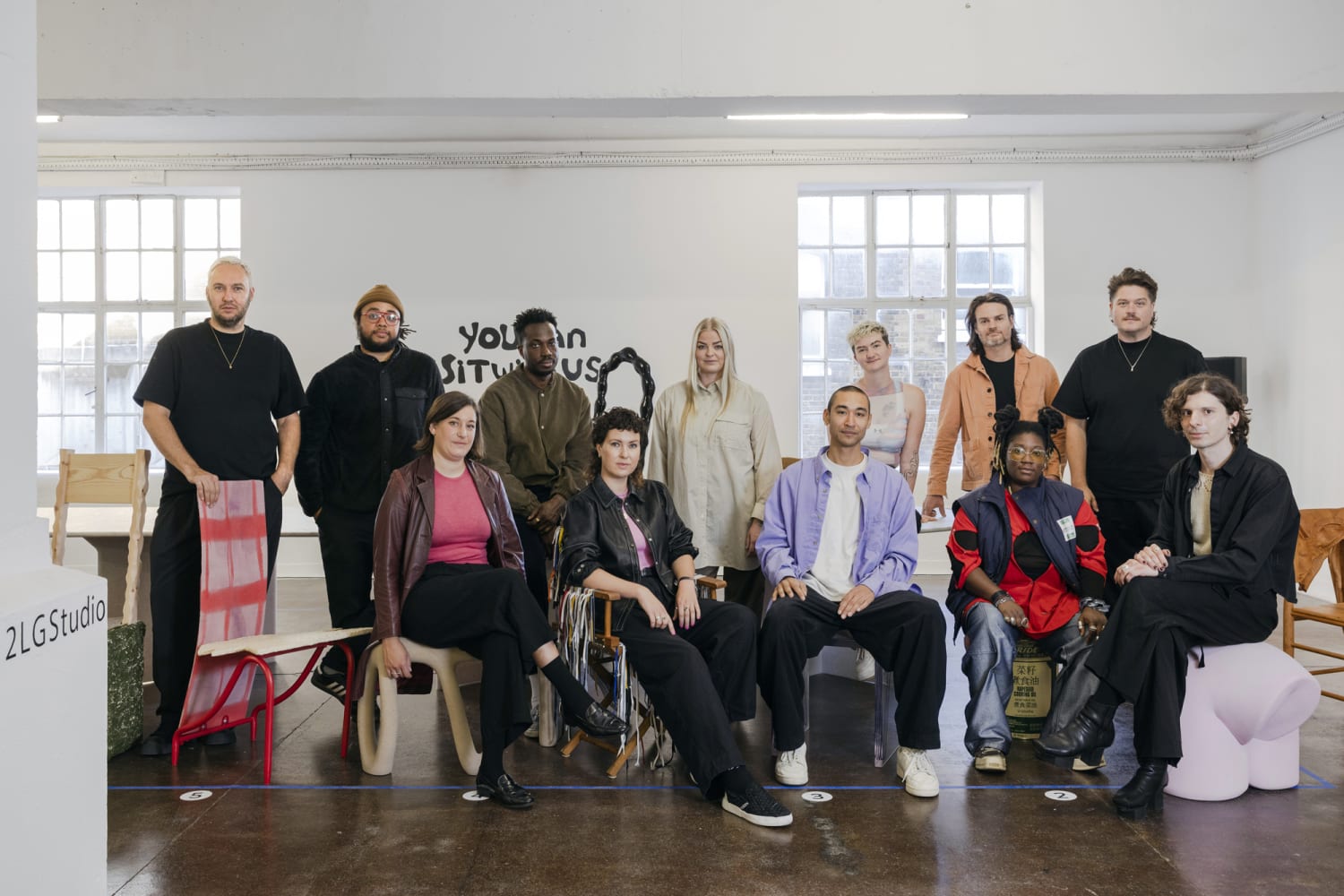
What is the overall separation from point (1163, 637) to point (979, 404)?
1.51 metres

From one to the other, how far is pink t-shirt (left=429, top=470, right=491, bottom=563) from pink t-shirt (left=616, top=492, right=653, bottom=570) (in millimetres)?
485

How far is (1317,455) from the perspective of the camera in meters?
7.23

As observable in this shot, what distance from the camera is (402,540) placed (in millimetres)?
3572

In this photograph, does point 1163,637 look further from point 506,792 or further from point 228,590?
point 228,590

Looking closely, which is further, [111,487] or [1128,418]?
[1128,418]

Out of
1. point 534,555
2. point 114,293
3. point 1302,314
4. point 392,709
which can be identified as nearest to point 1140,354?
point 534,555

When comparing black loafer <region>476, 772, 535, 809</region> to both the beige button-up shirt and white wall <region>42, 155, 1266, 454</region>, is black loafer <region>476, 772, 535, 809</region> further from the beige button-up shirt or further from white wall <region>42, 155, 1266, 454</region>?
white wall <region>42, 155, 1266, 454</region>

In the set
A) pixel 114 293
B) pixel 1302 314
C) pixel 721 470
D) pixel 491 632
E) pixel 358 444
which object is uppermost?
pixel 114 293

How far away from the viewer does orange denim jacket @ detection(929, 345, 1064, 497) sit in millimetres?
4527

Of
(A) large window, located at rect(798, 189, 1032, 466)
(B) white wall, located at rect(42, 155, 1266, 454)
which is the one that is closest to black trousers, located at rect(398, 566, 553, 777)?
(B) white wall, located at rect(42, 155, 1266, 454)

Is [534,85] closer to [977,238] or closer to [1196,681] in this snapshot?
[1196,681]

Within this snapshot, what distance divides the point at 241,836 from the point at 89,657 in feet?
5.93

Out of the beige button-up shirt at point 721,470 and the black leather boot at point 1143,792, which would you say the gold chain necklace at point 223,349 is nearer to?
the beige button-up shirt at point 721,470

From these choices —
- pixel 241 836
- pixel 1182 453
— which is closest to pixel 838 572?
pixel 1182 453
